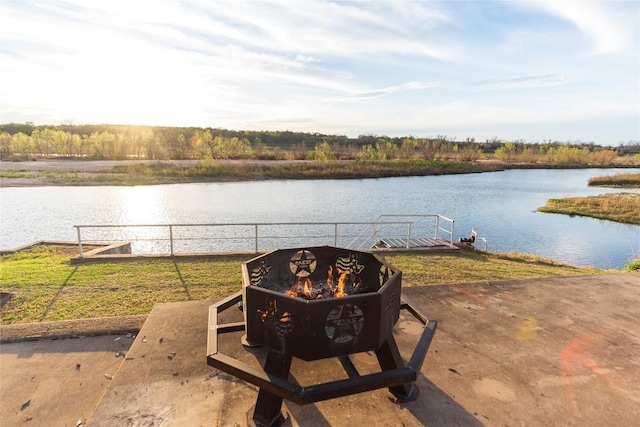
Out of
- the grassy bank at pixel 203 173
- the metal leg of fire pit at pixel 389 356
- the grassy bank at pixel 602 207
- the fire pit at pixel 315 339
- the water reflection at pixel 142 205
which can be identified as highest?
the fire pit at pixel 315 339

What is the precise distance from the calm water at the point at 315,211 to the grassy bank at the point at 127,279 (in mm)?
8236

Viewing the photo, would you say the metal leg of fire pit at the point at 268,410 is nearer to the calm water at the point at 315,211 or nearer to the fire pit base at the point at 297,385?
the fire pit base at the point at 297,385

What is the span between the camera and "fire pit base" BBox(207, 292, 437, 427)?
2.56m

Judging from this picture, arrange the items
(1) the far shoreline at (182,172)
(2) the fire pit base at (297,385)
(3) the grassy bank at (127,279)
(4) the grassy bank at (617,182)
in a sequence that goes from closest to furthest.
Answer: (2) the fire pit base at (297,385) < (3) the grassy bank at (127,279) < (1) the far shoreline at (182,172) < (4) the grassy bank at (617,182)

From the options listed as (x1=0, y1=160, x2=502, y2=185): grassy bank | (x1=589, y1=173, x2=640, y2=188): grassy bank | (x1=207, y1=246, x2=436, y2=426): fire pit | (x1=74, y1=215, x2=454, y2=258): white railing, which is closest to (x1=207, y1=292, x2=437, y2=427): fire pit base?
(x1=207, y1=246, x2=436, y2=426): fire pit

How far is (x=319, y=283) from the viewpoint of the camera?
156 inches

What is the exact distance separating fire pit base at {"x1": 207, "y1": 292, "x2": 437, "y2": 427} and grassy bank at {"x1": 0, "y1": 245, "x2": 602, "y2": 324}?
3559mm

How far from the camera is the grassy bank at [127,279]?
5854 mm

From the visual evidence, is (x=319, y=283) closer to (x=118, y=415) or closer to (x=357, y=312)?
(x=357, y=312)

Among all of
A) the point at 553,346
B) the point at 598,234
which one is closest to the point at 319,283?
the point at 553,346

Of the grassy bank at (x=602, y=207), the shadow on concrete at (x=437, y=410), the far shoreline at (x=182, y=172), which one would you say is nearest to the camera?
the shadow on concrete at (x=437, y=410)

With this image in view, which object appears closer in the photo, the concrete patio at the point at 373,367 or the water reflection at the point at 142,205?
the concrete patio at the point at 373,367

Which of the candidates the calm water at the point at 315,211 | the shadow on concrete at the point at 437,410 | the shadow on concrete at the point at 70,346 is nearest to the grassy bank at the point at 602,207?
the calm water at the point at 315,211

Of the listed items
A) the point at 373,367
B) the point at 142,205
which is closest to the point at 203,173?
the point at 142,205
